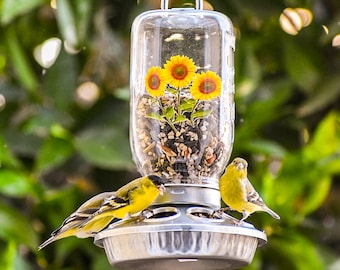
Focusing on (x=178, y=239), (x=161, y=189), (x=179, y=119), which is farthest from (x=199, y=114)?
(x=178, y=239)

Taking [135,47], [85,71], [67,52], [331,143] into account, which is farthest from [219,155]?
[85,71]

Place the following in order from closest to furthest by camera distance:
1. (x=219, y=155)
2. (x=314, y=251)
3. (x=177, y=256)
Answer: (x=177, y=256) < (x=219, y=155) < (x=314, y=251)

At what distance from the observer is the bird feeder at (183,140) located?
6.91 ft

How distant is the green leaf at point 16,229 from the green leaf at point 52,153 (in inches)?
7.2

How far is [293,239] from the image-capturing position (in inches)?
137

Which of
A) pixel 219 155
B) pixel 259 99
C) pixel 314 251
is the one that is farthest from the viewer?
pixel 259 99

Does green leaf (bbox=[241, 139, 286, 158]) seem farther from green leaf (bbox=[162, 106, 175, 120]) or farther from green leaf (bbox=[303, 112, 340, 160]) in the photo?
green leaf (bbox=[162, 106, 175, 120])

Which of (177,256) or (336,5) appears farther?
(336,5)

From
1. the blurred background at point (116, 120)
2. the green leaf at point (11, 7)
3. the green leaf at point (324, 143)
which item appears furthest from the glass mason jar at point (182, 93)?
the green leaf at point (324, 143)

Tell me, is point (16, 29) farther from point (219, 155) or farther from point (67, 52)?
point (219, 155)

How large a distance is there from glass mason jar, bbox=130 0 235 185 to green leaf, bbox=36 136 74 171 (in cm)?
71

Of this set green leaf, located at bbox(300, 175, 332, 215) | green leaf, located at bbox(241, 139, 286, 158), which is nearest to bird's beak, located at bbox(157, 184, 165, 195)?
green leaf, located at bbox(241, 139, 286, 158)

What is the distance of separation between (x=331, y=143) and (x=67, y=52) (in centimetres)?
99

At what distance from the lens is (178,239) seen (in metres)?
2.08
